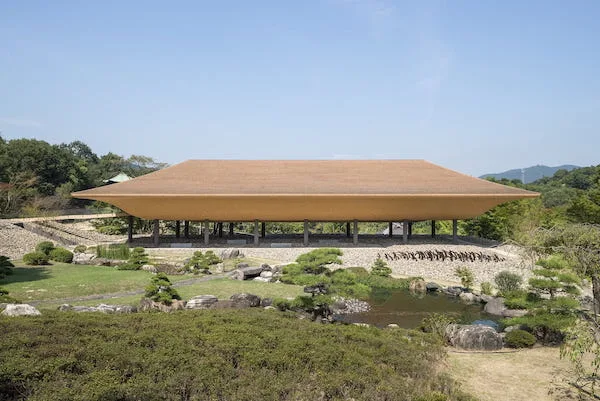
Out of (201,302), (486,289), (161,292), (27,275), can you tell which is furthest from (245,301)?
(27,275)

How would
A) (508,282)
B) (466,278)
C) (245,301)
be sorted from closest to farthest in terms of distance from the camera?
(245,301), (508,282), (466,278)

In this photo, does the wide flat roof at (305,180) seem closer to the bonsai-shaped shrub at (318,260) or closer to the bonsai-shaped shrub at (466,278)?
the bonsai-shaped shrub at (466,278)

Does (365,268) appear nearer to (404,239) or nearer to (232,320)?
(404,239)

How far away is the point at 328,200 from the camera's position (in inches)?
794

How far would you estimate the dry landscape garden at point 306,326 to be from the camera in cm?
503

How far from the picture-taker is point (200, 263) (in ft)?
53.2

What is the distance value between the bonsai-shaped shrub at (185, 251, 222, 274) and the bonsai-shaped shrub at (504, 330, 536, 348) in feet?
35.6

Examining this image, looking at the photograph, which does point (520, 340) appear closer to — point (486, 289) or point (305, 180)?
point (486, 289)

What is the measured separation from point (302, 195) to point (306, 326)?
12.1m

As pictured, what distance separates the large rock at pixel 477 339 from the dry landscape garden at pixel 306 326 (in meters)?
0.02

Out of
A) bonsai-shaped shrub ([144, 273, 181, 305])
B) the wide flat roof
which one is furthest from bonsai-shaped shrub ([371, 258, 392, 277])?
bonsai-shaped shrub ([144, 273, 181, 305])

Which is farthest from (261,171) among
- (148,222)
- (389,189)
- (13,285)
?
(13,285)

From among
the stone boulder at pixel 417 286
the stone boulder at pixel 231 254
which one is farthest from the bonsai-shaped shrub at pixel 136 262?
the stone boulder at pixel 417 286

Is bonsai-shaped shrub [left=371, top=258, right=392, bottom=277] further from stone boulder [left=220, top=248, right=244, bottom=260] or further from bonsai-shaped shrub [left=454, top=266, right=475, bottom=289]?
stone boulder [left=220, top=248, right=244, bottom=260]
